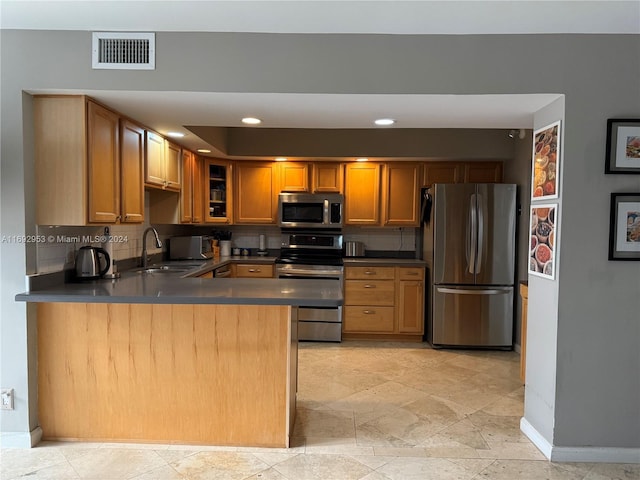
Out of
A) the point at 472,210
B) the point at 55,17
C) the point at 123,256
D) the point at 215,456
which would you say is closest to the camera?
the point at 55,17

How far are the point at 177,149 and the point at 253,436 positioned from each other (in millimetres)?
2686

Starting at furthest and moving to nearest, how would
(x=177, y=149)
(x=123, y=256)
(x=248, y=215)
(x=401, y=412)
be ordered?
(x=248, y=215) → (x=177, y=149) → (x=123, y=256) → (x=401, y=412)

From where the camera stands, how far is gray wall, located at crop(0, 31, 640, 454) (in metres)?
2.26

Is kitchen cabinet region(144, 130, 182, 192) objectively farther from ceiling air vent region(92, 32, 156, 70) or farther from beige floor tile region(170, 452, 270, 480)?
beige floor tile region(170, 452, 270, 480)

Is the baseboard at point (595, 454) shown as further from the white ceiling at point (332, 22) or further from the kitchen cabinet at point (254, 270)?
the kitchen cabinet at point (254, 270)

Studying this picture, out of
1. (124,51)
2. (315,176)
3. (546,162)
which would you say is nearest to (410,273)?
(315,176)

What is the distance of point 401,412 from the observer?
2.97 meters

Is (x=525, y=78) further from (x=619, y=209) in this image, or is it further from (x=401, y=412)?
(x=401, y=412)

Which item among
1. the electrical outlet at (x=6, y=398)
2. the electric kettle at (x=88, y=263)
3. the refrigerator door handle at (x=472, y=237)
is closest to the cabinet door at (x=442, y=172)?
the refrigerator door handle at (x=472, y=237)

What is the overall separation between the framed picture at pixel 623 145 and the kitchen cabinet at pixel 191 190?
351 cm

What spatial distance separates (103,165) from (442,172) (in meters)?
3.58

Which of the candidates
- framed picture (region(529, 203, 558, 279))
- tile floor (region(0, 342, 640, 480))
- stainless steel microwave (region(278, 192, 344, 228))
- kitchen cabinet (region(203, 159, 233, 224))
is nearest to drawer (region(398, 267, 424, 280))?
stainless steel microwave (region(278, 192, 344, 228))

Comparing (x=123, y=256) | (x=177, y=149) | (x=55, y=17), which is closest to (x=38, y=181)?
(x=55, y=17)

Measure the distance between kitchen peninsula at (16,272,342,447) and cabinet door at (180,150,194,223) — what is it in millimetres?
1811
